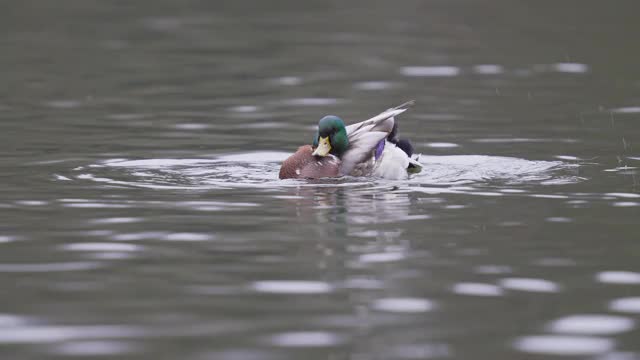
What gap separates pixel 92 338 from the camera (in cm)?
738

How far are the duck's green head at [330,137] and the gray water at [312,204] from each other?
1.60ft

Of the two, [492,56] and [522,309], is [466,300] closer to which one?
[522,309]

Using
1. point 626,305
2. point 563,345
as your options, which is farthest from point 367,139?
Result: point 563,345

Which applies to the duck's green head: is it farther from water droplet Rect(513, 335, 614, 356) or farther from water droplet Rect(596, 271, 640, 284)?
water droplet Rect(513, 335, 614, 356)

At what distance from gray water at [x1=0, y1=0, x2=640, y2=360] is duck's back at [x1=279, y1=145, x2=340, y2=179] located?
0.16m

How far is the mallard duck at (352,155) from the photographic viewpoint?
518 inches

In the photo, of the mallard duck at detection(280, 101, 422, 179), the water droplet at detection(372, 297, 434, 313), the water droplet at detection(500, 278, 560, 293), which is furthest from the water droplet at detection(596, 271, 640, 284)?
the mallard duck at detection(280, 101, 422, 179)

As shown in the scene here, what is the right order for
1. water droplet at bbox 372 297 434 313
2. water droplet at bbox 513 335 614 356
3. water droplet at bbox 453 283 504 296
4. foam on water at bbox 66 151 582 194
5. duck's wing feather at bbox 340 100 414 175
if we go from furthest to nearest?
1. duck's wing feather at bbox 340 100 414 175
2. foam on water at bbox 66 151 582 194
3. water droplet at bbox 453 283 504 296
4. water droplet at bbox 372 297 434 313
5. water droplet at bbox 513 335 614 356

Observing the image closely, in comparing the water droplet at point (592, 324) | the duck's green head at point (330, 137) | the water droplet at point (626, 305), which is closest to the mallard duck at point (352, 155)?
the duck's green head at point (330, 137)

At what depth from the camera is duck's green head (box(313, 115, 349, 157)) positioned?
13.1 m

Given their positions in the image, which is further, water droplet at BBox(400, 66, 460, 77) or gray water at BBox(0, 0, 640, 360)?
water droplet at BBox(400, 66, 460, 77)

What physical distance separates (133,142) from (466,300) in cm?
807

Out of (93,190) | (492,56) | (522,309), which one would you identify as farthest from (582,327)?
(492,56)

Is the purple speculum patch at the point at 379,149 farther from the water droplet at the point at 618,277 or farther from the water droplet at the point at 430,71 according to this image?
the water droplet at the point at 430,71
